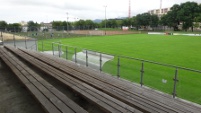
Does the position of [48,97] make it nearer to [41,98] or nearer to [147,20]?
[41,98]

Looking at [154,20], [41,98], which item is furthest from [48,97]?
[154,20]

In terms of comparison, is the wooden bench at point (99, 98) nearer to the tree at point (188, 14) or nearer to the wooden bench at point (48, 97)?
the wooden bench at point (48, 97)

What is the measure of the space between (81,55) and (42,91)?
594 centimetres

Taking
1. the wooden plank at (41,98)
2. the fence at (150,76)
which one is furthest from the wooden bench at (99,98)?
the fence at (150,76)

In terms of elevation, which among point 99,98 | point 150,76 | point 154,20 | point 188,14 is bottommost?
point 150,76

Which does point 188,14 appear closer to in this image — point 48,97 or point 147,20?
point 147,20

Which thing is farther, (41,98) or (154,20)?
(154,20)

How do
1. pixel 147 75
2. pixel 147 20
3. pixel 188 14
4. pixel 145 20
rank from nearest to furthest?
pixel 147 75 → pixel 188 14 → pixel 145 20 → pixel 147 20

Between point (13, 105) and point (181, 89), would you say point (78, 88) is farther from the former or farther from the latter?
point (181, 89)

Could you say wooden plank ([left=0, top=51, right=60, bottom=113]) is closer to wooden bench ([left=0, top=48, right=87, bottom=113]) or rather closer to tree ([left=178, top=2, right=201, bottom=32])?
wooden bench ([left=0, top=48, right=87, bottom=113])

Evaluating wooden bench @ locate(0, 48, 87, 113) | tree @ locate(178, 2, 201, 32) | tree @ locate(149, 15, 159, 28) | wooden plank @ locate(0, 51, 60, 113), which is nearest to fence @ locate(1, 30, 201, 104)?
wooden bench @ locate(0, 48, 87, 113)

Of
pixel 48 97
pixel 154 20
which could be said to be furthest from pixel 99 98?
pixel 154 20

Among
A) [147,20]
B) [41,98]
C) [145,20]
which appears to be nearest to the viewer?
[41,98]

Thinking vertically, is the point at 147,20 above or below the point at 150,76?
above
